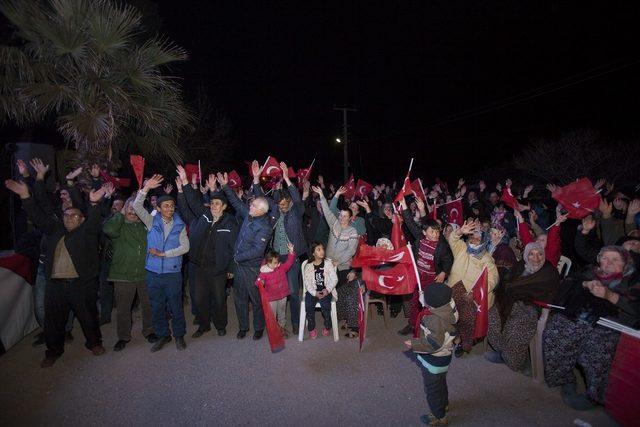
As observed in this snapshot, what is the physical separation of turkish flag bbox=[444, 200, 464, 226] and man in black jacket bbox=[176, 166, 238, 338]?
15.0 ft

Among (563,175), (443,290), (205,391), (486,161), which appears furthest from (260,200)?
(486,161)

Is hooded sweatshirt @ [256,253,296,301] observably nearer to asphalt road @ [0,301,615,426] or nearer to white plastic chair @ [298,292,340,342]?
white plastic chair @ [298,292,340,342]

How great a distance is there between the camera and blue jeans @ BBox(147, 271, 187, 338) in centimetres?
515

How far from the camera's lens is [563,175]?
1844cm

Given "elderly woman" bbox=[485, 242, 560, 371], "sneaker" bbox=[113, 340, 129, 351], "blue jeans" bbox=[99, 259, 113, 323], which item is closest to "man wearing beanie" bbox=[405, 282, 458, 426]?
"elderly woman" bbox=[485, 242, 560, 371]

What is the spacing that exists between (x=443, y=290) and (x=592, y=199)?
357 centimetres

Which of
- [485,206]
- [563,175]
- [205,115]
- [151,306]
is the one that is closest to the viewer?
[151,306]

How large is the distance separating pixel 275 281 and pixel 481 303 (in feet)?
9.22

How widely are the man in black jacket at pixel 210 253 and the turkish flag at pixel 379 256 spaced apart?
77.3 inches

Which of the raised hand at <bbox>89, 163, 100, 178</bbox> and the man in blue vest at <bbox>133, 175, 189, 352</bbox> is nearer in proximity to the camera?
the man in blue vest at <bbox>133, 175, 189, 352</bbox>

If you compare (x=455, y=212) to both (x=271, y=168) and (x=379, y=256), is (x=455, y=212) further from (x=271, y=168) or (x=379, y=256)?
(x=271, y=168)

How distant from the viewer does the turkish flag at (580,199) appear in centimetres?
546

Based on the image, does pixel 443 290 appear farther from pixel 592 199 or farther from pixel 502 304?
pixel 592 199

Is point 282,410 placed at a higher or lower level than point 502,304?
lower
